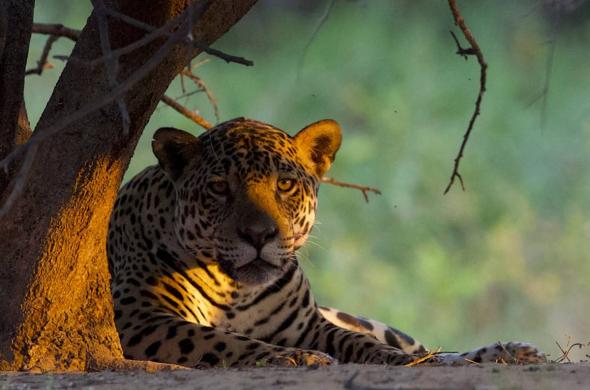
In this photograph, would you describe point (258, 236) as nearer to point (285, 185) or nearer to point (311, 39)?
point (285, 185)

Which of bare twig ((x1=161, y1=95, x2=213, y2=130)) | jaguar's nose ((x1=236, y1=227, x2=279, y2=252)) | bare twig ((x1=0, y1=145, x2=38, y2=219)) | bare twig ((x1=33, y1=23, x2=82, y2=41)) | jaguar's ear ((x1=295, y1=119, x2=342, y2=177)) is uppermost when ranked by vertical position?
bare twig ((x1=161, y1=95, x2=213, y2=130))

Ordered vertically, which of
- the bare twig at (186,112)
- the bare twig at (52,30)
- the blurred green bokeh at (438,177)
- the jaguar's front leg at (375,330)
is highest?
the blurred green bokeh at (438,177)

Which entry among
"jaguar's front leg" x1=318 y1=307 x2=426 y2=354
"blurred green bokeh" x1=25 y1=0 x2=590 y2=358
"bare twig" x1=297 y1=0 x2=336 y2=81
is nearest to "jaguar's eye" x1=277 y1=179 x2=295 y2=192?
"jaguar's front leg" x1=318 y1=307 x2=426 y2=354

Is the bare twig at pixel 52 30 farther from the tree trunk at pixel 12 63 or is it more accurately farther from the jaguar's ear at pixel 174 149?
the tree trunk at pixel 12 63

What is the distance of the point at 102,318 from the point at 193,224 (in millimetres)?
1102

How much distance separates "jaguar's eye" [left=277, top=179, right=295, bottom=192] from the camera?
221 inches

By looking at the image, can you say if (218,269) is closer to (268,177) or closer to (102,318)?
(268,177)

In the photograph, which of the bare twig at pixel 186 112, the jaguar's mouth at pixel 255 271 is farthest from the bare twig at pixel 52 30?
the jaguar's mouth at pixel 255 271

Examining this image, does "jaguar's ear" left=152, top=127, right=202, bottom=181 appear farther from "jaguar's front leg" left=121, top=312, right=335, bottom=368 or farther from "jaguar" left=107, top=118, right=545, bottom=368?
"jaguar's front leg" left=121, top=312, right=335, bottom=368

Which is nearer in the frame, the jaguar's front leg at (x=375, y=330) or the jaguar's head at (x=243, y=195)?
the jaguar's head at (x=243, y=195)

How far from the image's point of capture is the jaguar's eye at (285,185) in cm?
561

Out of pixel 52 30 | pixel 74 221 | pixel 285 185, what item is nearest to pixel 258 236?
pixel 285 185

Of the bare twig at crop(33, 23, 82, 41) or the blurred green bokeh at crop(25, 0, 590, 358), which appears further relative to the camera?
the blurred green bokeh at crop(25, 0, 590, 358)

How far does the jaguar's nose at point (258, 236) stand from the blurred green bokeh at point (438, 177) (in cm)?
1655
